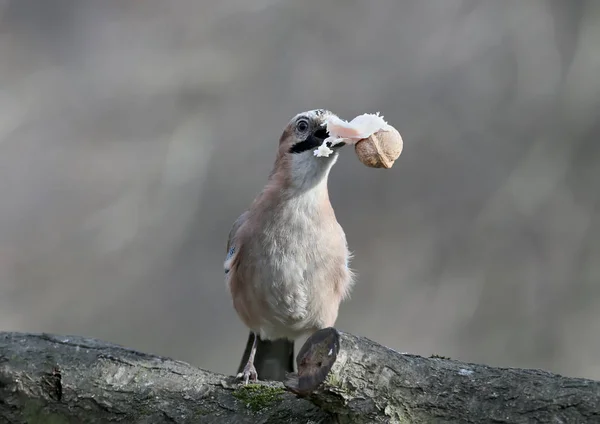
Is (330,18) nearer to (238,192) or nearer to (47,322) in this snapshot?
(238,192)

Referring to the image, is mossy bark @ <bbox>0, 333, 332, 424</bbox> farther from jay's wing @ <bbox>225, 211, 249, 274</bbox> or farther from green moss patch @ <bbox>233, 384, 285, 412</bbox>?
jay's wing @ <bbox>225, 211, 249, 274</bbox>

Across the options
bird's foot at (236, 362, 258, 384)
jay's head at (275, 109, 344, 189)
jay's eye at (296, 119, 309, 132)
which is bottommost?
bird's foot at (236, 362, 258, 384)

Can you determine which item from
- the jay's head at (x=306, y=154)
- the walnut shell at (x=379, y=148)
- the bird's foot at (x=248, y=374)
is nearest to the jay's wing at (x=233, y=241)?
the jay's head at (x=306, y=154)

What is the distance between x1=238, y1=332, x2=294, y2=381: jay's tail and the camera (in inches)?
154

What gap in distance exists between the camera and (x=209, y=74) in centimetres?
732

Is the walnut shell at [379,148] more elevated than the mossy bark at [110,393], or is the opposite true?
the walnut shell at [379,148]

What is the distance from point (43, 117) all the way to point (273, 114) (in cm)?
212

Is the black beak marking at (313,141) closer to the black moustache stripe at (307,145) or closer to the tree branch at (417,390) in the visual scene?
the black moustache stripe at (307,145)

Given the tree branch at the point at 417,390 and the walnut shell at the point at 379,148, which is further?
the walnut shell at the point at 379,148

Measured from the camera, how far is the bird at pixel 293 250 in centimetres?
353

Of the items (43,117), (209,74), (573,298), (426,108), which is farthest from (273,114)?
(573,298)

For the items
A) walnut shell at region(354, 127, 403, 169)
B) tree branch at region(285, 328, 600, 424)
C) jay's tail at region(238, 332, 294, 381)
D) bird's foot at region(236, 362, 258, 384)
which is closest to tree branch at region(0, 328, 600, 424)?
tree branch at region(285, 328, 600, 424)

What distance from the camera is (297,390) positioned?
2.25m

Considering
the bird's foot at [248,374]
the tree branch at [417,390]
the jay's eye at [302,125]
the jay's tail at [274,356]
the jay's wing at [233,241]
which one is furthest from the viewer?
the jay's tail at [274,356]
